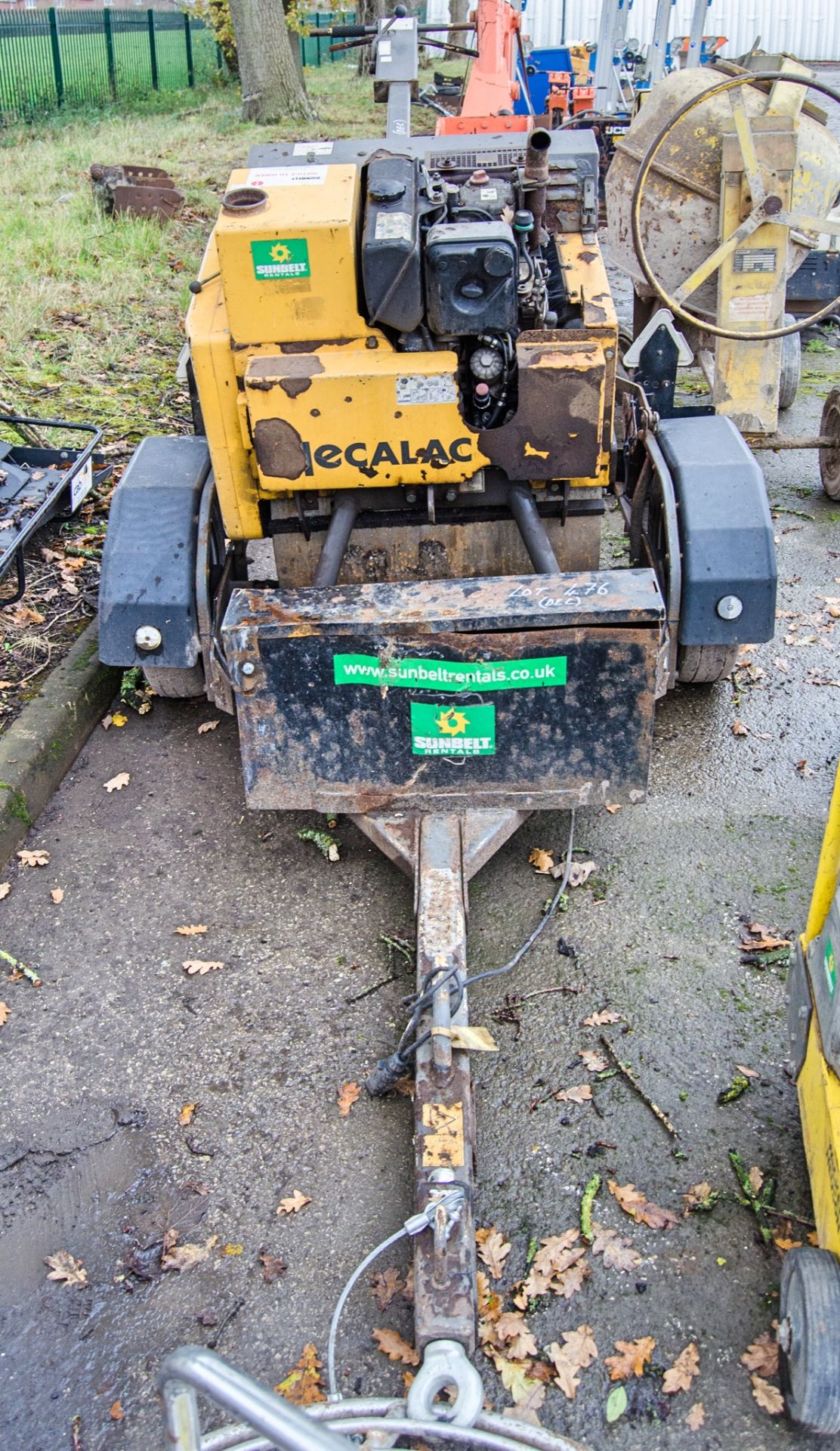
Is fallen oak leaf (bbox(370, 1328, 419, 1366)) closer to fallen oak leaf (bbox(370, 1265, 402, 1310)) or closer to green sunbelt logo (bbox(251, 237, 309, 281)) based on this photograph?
fallen oak leaf (bbox(370, 1265, 402, 1310))

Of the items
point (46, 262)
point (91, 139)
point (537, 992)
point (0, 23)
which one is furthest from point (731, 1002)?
point (0, 23)

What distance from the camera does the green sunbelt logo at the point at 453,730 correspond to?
154 inches

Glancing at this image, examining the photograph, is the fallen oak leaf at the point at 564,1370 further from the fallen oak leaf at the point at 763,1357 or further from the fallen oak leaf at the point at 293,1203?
the fallen oak leaf at the point at 293,1203

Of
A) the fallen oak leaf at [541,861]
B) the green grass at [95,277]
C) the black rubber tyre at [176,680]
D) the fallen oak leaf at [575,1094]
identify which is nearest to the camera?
the fallen oak leaf at [575,1094]

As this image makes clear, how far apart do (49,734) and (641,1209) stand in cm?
300

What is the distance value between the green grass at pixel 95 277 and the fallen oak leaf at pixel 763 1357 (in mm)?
6502

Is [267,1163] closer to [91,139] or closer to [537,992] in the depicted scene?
[537,992]

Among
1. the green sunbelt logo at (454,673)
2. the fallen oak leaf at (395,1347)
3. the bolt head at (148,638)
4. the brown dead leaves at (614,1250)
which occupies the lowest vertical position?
the fallen oak leaf at (395,1347)

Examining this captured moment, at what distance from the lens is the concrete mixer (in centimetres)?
635

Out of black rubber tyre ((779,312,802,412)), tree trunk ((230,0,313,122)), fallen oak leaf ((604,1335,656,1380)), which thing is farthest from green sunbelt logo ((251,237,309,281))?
tree trunk ((230,0,313,122))

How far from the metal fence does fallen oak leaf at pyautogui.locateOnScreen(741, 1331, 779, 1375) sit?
19.5 metres

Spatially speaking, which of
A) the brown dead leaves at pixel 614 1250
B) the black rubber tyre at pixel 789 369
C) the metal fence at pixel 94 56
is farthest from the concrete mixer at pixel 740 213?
the metal fence at pixel 94 56

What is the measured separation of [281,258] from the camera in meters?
4.05

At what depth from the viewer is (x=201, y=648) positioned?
15.2 feet
